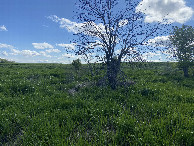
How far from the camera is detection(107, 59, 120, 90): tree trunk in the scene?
25.7 ft

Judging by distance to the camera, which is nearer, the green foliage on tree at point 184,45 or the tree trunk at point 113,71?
the tree trunk at point 113,71

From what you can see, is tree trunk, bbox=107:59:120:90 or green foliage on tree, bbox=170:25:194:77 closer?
tree trunk, bbox=107:59:120:90

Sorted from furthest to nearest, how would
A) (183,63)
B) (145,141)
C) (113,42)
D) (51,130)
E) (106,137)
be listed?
(183,63) → (113,42) → (51,130) → (106,137) → (145,141)

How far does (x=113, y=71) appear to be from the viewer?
7.88 m

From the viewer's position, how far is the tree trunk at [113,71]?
7841 millimetres

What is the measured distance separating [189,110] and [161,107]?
0.95 meters

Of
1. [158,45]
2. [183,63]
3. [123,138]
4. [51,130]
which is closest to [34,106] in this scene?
[51,130]

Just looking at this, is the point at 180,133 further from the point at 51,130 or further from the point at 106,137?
the point at 51,130

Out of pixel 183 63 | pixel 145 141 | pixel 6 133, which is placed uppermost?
pixel 183 63

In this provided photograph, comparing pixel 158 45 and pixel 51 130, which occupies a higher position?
pixel 158 45

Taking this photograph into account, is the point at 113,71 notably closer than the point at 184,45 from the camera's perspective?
Yes

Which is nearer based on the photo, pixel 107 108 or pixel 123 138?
pixel 123 138

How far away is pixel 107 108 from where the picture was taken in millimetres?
5273

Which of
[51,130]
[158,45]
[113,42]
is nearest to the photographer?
[51,130]
